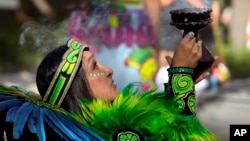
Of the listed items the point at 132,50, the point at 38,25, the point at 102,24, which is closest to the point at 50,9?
the point at 38,25

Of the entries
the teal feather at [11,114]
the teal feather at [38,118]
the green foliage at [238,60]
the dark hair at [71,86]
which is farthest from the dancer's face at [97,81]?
the green foliage at [238,60]

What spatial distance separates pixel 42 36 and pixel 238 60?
0.70 m

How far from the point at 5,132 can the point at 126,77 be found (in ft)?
2.12

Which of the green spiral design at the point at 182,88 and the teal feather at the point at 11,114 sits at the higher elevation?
the green spiral design at the point at 182,88

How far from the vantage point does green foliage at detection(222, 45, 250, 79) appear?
5.91ft

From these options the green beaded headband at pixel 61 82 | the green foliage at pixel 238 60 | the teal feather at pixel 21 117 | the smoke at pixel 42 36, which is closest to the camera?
the teal feather at pixel 21 117

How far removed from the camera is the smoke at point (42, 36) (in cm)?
161

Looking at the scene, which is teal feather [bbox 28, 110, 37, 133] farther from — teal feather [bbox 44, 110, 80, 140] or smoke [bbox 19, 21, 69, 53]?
smoke [bbox 19, 21, 69, 53]

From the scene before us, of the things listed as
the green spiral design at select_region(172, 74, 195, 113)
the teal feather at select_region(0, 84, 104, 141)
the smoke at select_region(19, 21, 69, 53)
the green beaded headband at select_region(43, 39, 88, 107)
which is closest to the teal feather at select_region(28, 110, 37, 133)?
the teal feather at select_region(0, 84, 104, 141)

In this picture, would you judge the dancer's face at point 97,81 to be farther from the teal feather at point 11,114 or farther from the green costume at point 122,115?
the teal feather at point 11,114

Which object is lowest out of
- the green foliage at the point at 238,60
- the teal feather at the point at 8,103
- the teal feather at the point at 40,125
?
the teal feather at the point at 40,125

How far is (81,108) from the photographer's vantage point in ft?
4.16

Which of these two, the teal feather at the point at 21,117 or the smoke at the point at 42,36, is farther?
the smoke at the point at 42,36

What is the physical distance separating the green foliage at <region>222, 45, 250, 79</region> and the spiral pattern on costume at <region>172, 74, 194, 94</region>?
50 centimetres
